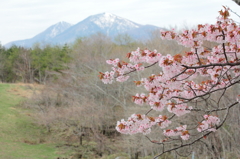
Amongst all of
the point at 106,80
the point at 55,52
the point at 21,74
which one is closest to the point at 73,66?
the point at 55,52

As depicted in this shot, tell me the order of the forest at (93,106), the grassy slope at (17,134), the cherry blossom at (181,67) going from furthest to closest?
the grassy slope at (17,134) < the forest at (93,106) < the cherry blossom at (181,67)

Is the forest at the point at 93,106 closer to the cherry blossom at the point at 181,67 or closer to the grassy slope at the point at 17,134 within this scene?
the grassy slope at the point at 17,134

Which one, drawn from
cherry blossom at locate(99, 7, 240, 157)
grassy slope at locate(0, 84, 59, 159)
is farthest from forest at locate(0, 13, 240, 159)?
cherry blossom at locate(99, 7, 240, 157)

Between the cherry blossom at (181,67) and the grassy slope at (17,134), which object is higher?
the cherry blossom at (181,67)

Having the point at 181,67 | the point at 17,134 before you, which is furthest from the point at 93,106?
the point at 181,67

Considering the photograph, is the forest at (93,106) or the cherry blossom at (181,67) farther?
the forest at (93,106)

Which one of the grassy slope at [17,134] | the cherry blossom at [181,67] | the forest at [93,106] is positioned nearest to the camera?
the cherry blossom at [181,67]

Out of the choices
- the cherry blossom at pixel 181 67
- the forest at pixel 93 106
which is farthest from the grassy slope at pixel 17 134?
the cherry blossom at pixel 181 67

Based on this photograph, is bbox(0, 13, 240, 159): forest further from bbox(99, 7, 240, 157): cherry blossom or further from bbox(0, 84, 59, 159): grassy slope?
bbox(99, 7, 240, 157): cherry blossom

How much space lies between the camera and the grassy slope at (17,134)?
1686 centimetres

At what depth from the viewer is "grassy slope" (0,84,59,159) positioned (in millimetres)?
16862

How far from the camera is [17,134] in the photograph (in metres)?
21.2

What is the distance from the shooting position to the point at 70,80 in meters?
22.9

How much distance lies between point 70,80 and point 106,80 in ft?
63.9
